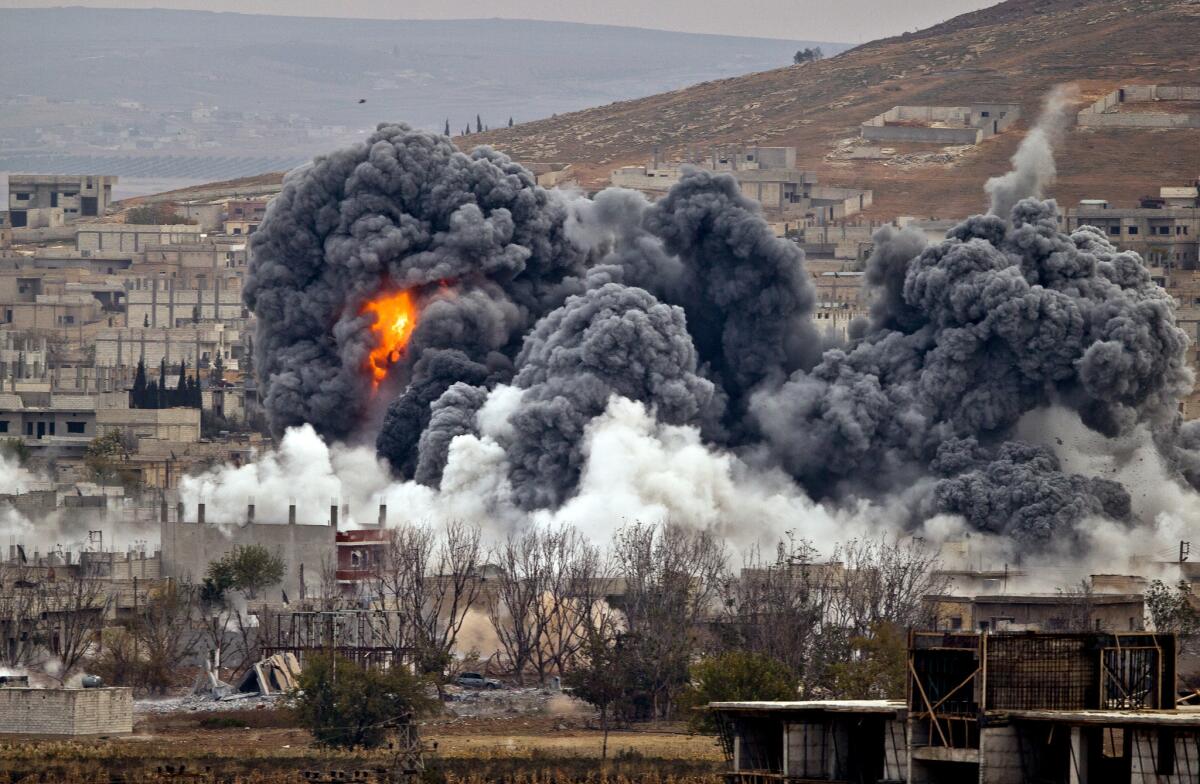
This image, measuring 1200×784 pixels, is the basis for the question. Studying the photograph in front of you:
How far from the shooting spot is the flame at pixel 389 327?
101625mm

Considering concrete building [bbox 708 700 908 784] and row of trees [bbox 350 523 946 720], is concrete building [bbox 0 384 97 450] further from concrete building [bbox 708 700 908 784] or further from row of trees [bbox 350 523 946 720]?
concrete building [bbox 708 700 908 784]

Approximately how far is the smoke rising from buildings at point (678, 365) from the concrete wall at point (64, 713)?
2420 centimetres

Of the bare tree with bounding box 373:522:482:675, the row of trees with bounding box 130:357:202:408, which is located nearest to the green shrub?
the bare tree with bounding box 373:522:482:675

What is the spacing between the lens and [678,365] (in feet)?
315

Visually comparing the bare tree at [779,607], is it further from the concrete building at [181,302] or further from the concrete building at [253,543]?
the concrete building at [181,302]

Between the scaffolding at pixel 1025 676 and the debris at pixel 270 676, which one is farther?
the debris at pixel 270 676

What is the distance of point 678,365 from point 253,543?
13662 mm

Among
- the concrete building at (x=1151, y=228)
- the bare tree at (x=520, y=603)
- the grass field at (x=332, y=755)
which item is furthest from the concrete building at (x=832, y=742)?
the concrete building at (x=1151, y=228)

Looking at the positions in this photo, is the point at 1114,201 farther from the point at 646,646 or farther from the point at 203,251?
the point at 646,646

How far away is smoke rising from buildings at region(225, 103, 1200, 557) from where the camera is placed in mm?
93188

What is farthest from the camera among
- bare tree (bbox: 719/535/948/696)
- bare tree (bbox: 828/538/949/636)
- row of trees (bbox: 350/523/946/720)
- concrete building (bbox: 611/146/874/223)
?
concrete building (bbox: 611/146/874/223)

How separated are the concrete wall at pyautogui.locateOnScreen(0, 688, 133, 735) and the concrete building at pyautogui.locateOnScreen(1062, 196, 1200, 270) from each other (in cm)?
9903

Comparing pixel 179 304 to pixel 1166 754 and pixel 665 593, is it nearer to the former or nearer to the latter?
pixel 665 593

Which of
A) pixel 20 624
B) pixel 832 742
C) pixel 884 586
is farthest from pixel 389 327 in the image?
pixel 832 742
